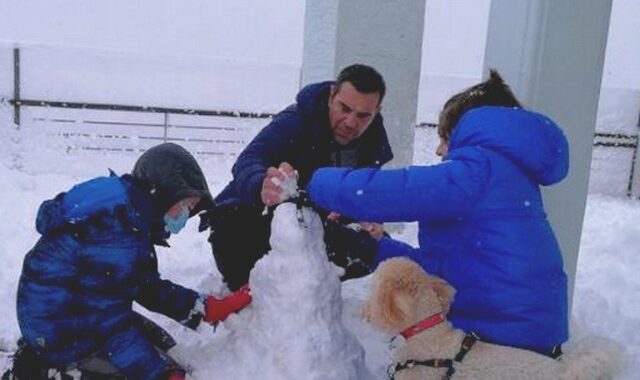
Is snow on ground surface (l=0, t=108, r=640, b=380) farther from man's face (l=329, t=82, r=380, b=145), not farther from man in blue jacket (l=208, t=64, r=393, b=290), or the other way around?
man's face (l=329, t=82, r=380, b=145)

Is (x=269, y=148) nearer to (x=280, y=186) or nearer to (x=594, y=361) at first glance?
(x=280, y=186)

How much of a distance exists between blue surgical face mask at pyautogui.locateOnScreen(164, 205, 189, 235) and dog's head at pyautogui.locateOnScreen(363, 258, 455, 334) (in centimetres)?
83

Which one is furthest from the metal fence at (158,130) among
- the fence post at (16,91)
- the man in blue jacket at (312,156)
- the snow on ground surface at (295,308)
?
the man in blue jacket at (312,156)

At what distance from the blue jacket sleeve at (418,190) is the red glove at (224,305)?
804 millimetres

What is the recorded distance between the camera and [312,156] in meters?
3.30

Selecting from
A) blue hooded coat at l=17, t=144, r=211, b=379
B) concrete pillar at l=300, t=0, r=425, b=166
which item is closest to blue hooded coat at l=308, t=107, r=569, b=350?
blue hooded coat at l=17, t=144, r=211, b=379

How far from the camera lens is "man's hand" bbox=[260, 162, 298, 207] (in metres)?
2.44

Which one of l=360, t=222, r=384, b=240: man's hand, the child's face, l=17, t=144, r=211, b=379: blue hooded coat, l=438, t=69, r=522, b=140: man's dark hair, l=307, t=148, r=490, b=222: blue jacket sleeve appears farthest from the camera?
l=360, t=222, r=384, b=240: man's hand

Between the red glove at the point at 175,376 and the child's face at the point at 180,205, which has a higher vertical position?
the child's face at the point at 180,205

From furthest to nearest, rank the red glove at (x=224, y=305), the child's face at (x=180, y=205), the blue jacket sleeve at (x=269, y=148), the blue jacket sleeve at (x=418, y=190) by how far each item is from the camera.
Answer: the blue jacket sleeve at (x=269, y=148), the red glove at (x=224, y=305), the child's face at (x=180, y=205), the blue jacket sleeve at (x=418, y=190)

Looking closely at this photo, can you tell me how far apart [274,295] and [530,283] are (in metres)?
0.90

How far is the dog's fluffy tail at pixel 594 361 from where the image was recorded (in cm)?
200

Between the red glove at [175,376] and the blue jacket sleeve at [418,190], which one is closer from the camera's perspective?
the blue jacket sleeve at [418,190]

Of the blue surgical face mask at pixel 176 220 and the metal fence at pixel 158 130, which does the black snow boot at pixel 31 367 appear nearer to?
the blue surgical face mask at pixel 176 220
